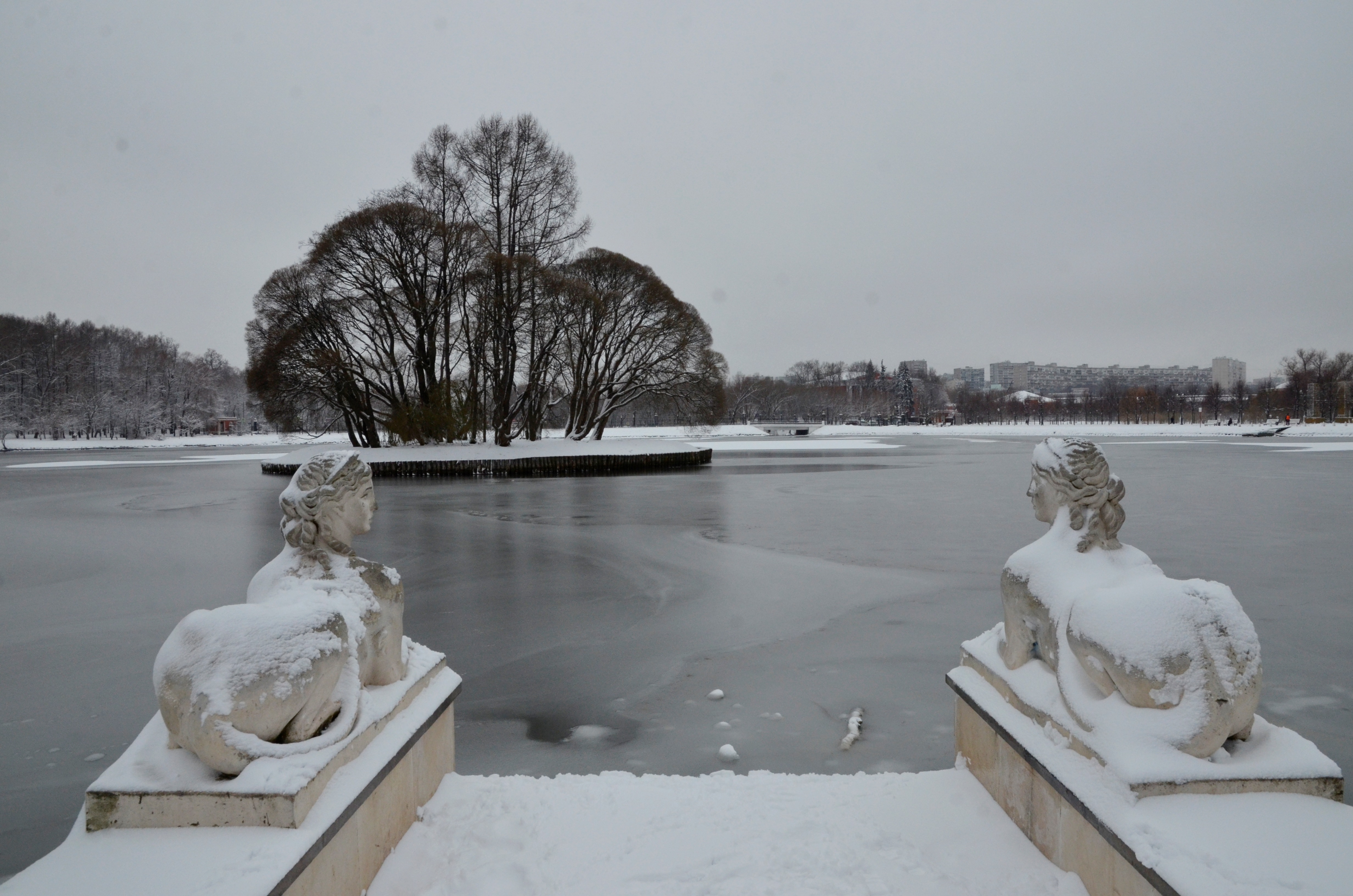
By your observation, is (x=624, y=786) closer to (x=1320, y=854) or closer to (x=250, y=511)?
(x=1320, y=854)

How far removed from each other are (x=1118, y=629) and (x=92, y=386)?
10307cm

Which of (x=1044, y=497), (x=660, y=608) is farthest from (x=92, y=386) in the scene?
(x=1044, y=497)

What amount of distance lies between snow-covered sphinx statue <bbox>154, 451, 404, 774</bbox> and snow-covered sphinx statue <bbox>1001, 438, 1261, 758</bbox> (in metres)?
2.25

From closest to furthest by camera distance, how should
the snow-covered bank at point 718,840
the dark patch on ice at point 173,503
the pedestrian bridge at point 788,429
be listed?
the snow-covered bank at point 718,840
the dark patch on ice at point 173,503
the pedestrian bridge at point 788,429

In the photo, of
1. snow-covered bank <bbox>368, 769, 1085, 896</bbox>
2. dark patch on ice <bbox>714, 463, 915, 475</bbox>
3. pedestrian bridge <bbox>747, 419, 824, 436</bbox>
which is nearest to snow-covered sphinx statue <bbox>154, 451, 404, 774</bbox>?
snow-covered bank <bbox>368, 769, 1085, 896</bbox>

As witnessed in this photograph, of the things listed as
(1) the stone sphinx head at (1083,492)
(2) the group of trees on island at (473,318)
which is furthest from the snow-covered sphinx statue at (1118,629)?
(2) the group of trees on island at (473,318)

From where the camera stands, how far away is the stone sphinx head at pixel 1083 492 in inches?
106

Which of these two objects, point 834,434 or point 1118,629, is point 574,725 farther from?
point 834,434

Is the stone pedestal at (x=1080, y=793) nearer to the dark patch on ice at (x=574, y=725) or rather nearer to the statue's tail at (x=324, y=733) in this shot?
the dark patch on ice at (x=574, y=725)

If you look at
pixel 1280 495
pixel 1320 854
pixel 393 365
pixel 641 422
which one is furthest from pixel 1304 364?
pixel 1320 854

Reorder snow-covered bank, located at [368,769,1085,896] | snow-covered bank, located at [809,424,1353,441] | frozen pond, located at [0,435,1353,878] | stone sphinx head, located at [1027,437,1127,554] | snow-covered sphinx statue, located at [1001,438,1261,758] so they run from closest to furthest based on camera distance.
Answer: snow-covered sphinx statue, located at [1001,438,1261,758]
snow-covered bank, located at [368,769,1085,896]
stone sphinx head, located at [1027,437,1127,554]
frozen pond, located at [0,435,1353,878]
snow-covered bank, located at [809,424,1353,441]

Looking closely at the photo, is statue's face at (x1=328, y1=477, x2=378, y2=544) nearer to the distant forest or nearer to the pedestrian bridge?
the pedestrian bridge

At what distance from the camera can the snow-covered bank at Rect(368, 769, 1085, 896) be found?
7.82 ft

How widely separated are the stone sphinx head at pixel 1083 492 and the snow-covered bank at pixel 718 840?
3.56 ft
